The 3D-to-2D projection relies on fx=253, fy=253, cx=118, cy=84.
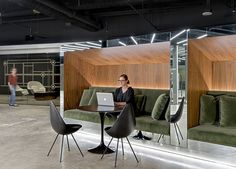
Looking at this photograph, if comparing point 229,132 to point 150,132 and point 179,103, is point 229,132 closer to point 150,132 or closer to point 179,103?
point 179,103

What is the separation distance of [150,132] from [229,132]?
1.36 metres

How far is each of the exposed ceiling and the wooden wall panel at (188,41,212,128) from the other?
1.72 metres

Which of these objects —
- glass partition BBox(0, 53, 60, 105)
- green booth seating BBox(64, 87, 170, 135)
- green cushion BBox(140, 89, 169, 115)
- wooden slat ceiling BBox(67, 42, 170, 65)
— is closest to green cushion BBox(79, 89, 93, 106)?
green booth seating BBox(64, 87, 170, 135)

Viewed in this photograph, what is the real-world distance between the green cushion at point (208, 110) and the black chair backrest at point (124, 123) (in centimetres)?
133

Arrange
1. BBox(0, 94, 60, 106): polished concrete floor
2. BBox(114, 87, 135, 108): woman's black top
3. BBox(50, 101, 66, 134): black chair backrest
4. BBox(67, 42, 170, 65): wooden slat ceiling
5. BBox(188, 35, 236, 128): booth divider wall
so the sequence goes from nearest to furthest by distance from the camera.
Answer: BBox(50, 101, 66, 134): black chair backrest → BBox(188, 35, 236, 128): booth divider wall → BBox(114, 87, 135, 108): woman's black top → BBox(67, 42, 170, 65): wooden slat ceiling → BBox(0, 94, 60, 106): polished concrete floor

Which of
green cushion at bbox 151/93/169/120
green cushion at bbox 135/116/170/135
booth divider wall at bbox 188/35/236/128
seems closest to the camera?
booth divider wall at bbox 188/35/236/128

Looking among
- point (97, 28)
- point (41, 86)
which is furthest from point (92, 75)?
point (41, 86)

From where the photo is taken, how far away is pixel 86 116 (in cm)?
557

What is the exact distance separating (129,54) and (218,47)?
2071mm

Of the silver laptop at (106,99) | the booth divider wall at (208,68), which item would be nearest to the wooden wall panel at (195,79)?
the booth divider wall at (208,68)

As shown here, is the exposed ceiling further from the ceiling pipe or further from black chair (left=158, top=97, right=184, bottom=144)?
black chair (left=158, top=97, right=184, bottom=144)

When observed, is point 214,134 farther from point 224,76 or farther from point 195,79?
point 224,76

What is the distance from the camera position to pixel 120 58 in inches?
235

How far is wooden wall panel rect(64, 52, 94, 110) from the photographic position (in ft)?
20.9
